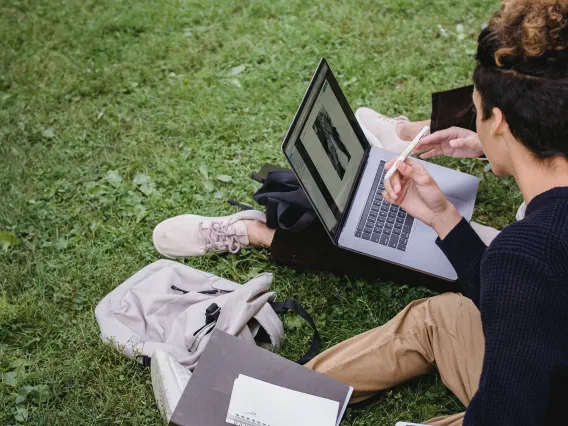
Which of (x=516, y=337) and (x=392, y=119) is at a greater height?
(x=516, y=337)

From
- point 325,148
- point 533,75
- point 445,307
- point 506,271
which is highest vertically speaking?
A: point 533,75

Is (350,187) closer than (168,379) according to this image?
No

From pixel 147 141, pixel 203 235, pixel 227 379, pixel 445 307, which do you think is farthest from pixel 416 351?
pixel 147 141

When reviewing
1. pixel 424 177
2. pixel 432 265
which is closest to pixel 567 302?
pixel 424 177

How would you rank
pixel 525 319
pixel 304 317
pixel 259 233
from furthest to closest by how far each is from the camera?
pixel 259 233 → pixel 304 317 → pixel 525 319

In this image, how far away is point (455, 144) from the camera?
3.07 metres

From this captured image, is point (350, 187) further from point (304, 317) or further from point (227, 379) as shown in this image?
point (227, 379)

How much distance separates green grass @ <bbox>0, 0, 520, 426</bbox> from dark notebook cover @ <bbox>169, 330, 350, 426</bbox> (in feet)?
1.28

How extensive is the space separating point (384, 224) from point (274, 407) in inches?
41.2

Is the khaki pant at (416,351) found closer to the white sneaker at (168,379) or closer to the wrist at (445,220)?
the wrist at (445,220)

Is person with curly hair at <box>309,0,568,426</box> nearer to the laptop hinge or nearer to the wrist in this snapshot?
the wrist

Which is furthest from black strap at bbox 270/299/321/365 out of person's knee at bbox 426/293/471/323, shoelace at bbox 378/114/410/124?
shoelace at bbox 378/114/410/124

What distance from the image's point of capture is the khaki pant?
2459 mm

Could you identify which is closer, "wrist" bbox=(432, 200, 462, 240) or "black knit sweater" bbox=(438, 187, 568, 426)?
"black knit sweater" bbox=(438, 187, 568, 426)
